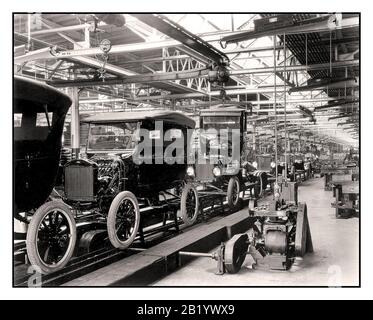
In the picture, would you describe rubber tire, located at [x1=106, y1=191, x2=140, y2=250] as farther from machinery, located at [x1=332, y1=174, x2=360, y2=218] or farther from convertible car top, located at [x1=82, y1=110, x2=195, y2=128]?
machinery, located at [x1=332, y1=174, x2=360, y2=218]

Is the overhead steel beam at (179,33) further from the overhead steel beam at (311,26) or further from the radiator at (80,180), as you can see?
the radiator at (80,180)

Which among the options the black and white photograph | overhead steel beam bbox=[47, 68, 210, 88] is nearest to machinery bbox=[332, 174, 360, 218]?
the black and white photograph

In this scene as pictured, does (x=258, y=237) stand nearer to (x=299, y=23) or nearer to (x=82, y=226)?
(x=82, y=226)

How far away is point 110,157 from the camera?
6.06 meters

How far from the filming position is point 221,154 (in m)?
9.84

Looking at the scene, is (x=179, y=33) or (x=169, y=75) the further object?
(x=169, y=75)

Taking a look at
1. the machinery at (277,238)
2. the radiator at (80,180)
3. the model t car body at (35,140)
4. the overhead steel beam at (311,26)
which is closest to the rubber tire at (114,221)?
the radiator at (80,180)

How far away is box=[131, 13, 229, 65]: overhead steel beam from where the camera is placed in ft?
19.1

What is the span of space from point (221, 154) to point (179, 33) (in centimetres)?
394

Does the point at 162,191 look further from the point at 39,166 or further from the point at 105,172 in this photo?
the point at 39,166

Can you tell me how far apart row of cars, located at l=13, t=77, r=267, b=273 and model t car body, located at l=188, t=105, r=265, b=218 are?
0.03 m

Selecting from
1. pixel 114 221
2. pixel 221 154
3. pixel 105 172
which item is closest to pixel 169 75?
pixel 221 154

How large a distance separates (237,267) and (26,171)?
120 inches

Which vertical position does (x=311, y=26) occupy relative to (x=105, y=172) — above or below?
above
